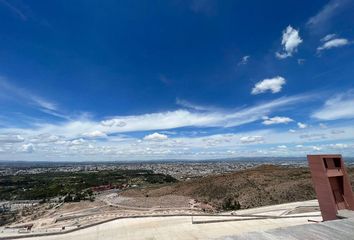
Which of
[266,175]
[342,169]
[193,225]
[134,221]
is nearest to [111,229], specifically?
[134,221]

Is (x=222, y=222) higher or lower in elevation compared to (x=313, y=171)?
lower

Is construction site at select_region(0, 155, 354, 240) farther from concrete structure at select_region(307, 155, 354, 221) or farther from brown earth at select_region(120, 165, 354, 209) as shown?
brown earth at select_region(120, 165, 354, 209)

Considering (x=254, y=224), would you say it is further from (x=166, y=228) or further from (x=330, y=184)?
(x=330, y=184)

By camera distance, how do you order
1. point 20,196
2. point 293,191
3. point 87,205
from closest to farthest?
point 293,191 → point 87,205 → point 20,196

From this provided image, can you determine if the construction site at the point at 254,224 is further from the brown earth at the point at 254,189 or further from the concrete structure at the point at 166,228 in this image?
the brown earth at the point at 254,189

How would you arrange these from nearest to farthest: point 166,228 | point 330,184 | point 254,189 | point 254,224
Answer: point 330,184, point 166,228, point 254,224, point 254,189

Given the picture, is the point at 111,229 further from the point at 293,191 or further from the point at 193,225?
the point at 293,191

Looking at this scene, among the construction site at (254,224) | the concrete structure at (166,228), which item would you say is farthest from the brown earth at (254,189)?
the concrete structure at (166,228)

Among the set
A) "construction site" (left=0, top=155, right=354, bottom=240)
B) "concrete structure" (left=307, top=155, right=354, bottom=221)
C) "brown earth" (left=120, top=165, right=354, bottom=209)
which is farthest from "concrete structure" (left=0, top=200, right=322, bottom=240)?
"brown earth" (left=120, top=165, right=354, bottom=209)

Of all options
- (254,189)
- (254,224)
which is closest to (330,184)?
(254,224)

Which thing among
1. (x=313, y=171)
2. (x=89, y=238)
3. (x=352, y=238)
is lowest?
(x=89, y=238)
